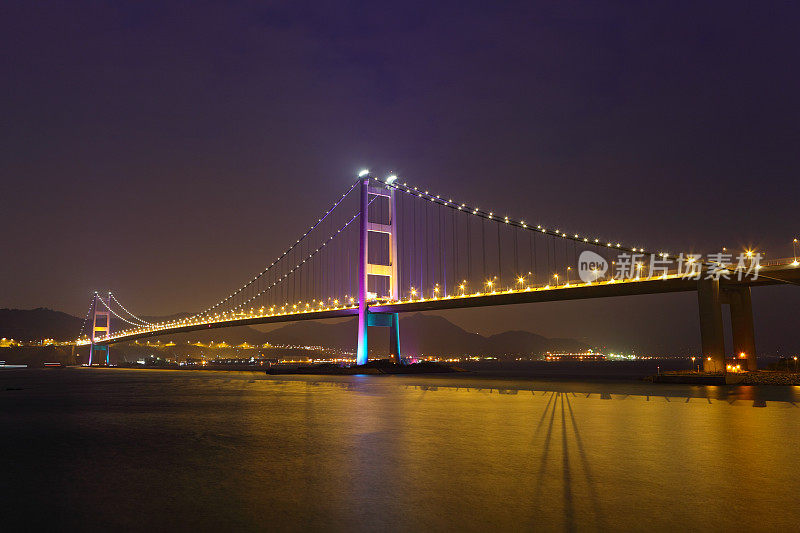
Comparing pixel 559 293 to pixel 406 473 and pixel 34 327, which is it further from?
pixel 34 327

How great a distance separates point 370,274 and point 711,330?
30840mm

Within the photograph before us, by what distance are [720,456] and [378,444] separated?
205 inches

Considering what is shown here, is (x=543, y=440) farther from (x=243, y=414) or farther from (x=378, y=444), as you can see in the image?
(x=243, y=414)

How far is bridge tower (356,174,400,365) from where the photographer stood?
57.0 metres

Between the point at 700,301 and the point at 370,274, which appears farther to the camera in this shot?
the point at 370,274

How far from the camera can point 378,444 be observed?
10.3 meters

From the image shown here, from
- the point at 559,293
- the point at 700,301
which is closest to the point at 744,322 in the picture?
the point at 700,301

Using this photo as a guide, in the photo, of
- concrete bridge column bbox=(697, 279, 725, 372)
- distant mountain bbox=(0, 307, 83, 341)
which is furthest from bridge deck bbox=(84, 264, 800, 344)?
distant mountain bbox=(0, 307, 83, 341)

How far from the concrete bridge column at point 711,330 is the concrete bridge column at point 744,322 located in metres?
9.00

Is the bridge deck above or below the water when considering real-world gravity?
above

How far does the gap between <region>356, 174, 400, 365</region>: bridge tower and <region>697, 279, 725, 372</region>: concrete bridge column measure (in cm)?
2802

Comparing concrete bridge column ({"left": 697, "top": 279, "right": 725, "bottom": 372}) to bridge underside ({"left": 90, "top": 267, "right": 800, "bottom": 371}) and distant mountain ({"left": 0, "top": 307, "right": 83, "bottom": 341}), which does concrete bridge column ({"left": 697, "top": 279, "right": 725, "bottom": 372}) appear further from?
distant mountain ({"left": 0, "top": 307, "right": 83, "bottom": 341})

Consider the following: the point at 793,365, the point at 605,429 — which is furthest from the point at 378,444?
the point at 793,365

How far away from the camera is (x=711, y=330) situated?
36.5 m
